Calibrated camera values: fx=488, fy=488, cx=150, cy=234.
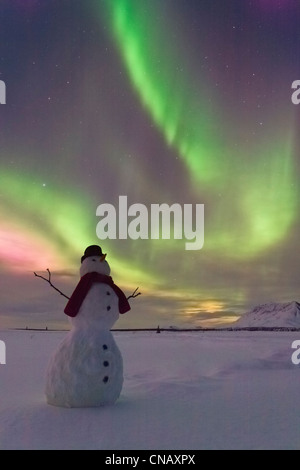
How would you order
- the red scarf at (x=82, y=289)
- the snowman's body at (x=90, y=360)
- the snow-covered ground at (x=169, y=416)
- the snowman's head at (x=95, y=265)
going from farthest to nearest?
the snowman's head at (x=95, y=265)
the red scarf at (x=82, y=289)
the snowman's body at (x=90, y=360)
the snow-covered ground at (x=169, y=416)

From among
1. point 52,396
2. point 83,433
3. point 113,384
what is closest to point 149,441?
point 83,433

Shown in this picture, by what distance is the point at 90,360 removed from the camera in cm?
611

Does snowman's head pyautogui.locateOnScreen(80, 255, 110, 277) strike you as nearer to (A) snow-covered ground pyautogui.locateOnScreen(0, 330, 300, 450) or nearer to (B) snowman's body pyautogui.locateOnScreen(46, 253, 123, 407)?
(B) snowman's body pyautogui.locateOnScreen(46, 253, 123, 407)

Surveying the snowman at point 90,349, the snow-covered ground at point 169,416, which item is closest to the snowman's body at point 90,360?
the snowman at point 90,349

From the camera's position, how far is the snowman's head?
6.65m

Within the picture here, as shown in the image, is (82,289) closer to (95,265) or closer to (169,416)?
(95,265)

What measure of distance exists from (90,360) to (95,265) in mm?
1279

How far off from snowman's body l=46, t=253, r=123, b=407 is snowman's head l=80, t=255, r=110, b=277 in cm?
2

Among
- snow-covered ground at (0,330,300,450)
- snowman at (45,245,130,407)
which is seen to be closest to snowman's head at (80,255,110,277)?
snowman at (45,245,130,407)

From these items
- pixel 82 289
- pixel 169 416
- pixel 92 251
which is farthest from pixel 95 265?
pixel 169 416

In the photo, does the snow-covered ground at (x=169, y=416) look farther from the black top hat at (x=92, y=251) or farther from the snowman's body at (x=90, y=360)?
the black top hat at (x=92, y=251)

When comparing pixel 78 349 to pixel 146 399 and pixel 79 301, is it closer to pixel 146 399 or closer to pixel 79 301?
pixel 79 301

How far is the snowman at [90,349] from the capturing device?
6.08 meters

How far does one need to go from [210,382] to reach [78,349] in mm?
3077
